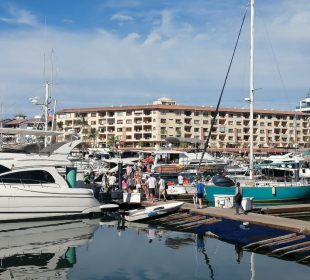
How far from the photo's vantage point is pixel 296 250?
60.8 feet

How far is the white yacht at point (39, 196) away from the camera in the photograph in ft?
83.9

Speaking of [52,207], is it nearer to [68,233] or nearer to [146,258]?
[68,233]

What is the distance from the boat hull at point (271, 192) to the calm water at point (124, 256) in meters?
10.4

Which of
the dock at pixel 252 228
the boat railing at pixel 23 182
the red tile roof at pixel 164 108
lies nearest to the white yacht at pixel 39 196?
the boat railing at pixel 23 182

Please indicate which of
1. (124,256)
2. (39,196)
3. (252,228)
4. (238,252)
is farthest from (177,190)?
(124,256)

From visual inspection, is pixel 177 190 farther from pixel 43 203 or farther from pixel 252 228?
pixel 252 228

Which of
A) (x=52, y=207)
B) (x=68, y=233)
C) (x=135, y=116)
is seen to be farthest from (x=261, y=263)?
(x=135, y=116)

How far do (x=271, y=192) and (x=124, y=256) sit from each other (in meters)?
17.3

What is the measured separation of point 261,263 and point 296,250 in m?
1.58

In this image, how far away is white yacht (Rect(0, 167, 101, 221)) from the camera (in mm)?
25578

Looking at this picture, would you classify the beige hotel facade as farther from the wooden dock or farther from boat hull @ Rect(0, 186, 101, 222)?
boat hull @ Rect(0, 186, 101, 222)

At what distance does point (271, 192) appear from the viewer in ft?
113

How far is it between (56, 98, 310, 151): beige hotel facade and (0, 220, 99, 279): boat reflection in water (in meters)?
111

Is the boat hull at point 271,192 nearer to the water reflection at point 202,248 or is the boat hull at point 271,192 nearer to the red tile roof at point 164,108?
the water reflection at point 202,248
